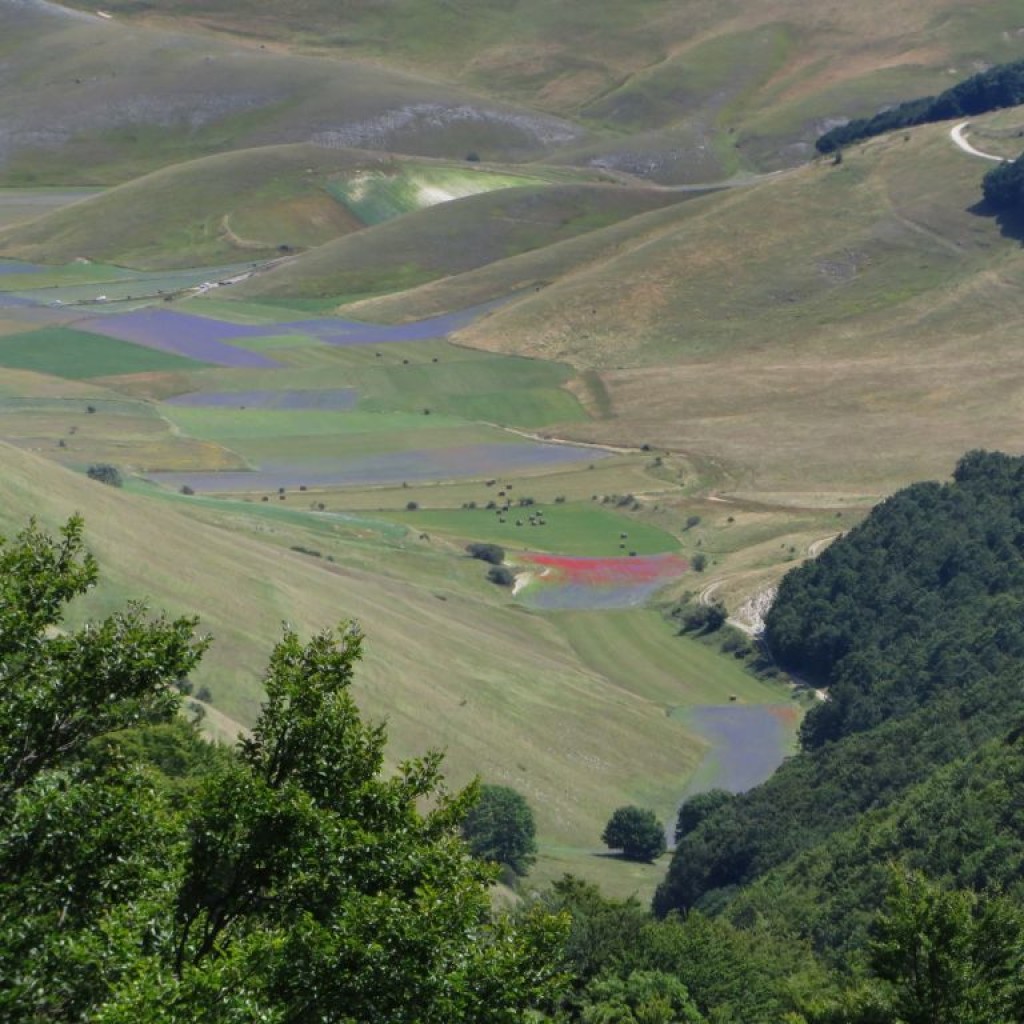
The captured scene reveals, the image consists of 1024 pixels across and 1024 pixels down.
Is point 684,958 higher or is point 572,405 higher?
point 684,958

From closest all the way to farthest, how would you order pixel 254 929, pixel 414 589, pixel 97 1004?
pixel 97 1004 < pixel 254 929 < pixel 414 589

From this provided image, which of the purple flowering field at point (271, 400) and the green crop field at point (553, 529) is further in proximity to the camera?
the purple flowering field at point (271, 400)

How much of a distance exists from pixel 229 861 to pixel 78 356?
162 meters

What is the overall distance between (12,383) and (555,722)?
8561 centimetres

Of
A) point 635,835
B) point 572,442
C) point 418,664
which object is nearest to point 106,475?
point 418,664

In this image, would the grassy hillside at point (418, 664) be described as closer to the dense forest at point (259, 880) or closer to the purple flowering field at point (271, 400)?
the dense forest at point (259, 880)

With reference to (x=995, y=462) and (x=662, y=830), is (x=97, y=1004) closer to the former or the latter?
(x=662, y=830)

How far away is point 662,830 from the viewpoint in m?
87.2

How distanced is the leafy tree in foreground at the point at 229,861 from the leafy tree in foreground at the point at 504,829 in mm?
54149

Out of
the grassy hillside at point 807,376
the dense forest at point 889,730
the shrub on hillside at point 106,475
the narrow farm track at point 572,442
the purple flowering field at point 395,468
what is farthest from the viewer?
the narrow farm track at point 572,442

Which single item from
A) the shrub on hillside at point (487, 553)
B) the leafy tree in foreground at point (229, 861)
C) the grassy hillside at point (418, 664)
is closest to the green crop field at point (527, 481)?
the grassy hillside at point (418, 664)

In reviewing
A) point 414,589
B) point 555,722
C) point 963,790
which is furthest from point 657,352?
point 963,790

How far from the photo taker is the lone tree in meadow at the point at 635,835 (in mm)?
85125

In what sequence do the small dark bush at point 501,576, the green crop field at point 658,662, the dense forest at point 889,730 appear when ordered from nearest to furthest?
the dense forest at point 889,730
the green crop field at point 658,662
the small dark bush at point 501,576
